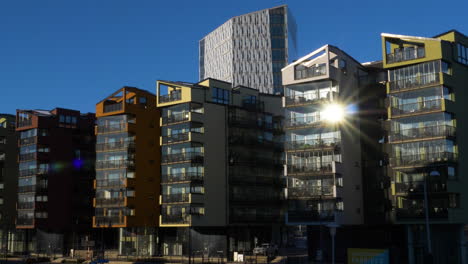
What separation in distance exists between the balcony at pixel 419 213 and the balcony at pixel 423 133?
910 cm

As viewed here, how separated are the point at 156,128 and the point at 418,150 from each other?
52.5m

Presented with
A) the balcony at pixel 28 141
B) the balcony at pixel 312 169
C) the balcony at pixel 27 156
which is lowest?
the balcony at pixel 312 169

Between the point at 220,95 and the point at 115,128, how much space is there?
21246 mm

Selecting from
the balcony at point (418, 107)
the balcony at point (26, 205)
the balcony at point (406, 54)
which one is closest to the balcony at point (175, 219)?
the balcony at point (26, 205)

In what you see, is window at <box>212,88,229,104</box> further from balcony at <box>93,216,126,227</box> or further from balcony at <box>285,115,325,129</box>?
balcony at <box>93,216,126,227</box>

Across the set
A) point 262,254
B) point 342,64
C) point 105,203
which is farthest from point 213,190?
point 342,64

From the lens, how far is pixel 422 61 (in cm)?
7706

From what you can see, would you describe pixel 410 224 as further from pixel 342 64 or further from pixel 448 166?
pixel 342 64

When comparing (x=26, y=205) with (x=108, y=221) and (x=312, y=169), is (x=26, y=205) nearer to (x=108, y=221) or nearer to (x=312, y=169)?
(x=108, y=221)

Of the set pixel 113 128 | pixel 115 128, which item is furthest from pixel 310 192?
pixel 113 128

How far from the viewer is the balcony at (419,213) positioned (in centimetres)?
7394

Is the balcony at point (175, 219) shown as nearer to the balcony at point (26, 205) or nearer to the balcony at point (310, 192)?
the balcony at point (310, 192)

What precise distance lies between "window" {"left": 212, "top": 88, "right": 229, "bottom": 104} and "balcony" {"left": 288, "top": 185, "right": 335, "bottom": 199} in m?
26.5

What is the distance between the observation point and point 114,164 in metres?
111
